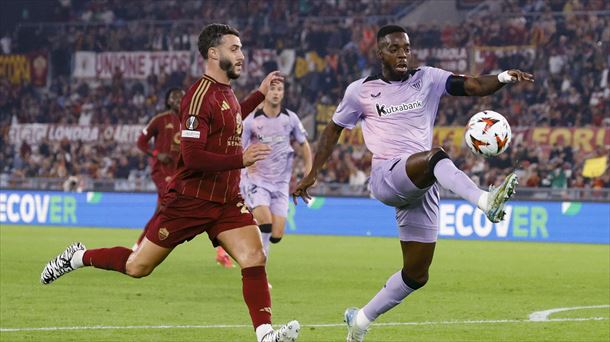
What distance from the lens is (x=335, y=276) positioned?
15484mm

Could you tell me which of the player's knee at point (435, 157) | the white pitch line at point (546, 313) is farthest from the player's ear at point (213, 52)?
the white pitch line at point (546, 313)

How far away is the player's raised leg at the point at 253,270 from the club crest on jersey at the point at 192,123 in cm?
76

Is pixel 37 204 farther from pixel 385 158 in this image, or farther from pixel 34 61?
pixel 385 158

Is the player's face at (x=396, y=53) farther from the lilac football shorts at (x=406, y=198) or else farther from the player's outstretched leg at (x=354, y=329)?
the player's outstretched leg at (x=354, y=329)

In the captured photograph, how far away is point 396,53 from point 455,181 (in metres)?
1.57

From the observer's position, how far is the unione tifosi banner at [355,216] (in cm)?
2309

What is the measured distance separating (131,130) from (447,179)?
27377mm

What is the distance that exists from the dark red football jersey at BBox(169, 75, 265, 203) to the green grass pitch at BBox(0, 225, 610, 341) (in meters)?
1.82

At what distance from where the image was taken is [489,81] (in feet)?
26.0

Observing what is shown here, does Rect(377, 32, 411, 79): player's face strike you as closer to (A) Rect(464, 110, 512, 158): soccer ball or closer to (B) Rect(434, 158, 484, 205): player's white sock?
(A) Rect(464, 110, 512, 158): soccer ball

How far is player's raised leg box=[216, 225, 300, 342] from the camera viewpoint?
7.48 meters

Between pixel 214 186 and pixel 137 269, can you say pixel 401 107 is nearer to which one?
pixel 214 186

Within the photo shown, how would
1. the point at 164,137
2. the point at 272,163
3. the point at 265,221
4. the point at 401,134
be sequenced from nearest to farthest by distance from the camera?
1. the point at 401,134
2. the point at 265,221
3. the point at 272,163
4. the point at 164,137

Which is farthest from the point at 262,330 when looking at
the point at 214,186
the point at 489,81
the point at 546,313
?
the point at 546,313
